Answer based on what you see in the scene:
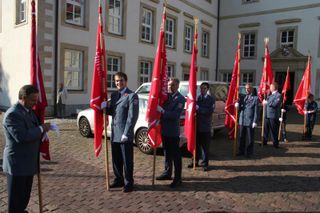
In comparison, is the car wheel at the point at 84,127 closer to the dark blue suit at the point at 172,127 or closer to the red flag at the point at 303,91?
the dark blue suit at the point at 172,127

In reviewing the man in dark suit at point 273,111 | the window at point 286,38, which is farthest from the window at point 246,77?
the man in dark suit at point 273,111

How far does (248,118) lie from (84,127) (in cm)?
500

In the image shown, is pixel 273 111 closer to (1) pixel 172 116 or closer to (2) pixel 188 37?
(1) pixel 172 116

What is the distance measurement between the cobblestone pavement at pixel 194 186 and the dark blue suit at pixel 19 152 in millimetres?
953

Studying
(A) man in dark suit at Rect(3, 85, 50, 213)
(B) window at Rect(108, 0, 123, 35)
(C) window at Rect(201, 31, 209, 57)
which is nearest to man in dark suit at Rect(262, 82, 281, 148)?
(A) man in dark suit at Rect(3, 85, 50, 213)

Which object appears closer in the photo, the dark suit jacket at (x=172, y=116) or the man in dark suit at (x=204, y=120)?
the dark suit jacket at (x=172, y=116)

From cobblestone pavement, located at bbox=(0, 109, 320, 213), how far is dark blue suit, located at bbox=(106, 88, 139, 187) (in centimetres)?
46

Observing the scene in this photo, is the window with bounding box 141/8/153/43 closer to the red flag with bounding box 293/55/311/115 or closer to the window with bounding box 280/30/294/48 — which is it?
the red flag with bounding box 293/55/311/115

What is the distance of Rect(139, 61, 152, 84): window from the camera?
1934 cm

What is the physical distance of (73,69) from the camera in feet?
50.6

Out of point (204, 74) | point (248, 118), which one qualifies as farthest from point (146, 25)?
point (248, 118)

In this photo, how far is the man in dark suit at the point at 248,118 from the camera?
7757mm

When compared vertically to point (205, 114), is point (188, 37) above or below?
above

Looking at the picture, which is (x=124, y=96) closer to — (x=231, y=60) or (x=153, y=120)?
(x=153, y=120)
